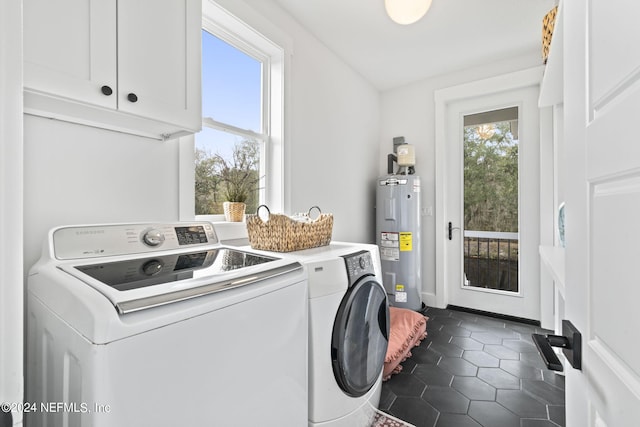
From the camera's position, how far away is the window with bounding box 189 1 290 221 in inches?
69.7

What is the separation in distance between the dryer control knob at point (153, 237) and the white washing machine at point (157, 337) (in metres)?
0.04

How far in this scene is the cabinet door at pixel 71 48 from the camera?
2.77 ft

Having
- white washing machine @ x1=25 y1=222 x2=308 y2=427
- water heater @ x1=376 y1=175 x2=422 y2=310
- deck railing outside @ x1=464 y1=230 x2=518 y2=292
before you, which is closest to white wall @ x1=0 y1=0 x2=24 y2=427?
white washing machine @ x1=25 y1=222 x2=308 y2=427

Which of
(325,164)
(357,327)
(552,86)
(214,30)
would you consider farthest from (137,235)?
(552,86)

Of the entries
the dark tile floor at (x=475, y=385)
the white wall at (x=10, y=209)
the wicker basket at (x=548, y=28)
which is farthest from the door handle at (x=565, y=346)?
the wicker basket at (x=548, y=28)

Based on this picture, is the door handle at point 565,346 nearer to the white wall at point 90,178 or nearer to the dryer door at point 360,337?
the dryer door at point 360,337

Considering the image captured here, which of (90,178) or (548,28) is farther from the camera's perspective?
(548,28)

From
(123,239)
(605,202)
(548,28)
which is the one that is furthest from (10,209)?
(548,28)

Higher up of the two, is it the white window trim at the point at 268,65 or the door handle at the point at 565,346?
the white window trim at the point at 268,65

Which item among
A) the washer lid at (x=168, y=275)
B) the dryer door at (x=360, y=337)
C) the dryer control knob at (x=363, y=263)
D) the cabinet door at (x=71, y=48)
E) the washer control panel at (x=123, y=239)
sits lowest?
the dryer door at (x=360, y=337)

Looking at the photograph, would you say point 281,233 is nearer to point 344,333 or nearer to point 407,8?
point 344,333

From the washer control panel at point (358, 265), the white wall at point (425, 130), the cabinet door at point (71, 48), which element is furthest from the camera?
the white wall at point (425, 130)

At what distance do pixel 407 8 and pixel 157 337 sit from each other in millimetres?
1748

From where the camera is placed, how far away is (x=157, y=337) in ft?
2.06
